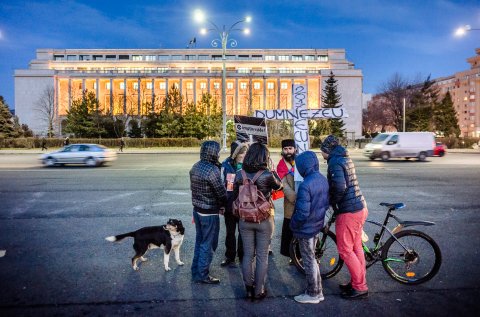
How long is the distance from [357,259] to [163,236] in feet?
8.34

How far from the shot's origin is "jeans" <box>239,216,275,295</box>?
412 centimetres

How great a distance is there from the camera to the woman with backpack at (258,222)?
4078 mm

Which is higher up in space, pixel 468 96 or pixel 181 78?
pixel 468 96

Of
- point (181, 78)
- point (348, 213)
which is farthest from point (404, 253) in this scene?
point (181, 78)

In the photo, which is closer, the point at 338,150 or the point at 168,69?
the point at 338,150

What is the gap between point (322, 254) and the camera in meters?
5.04

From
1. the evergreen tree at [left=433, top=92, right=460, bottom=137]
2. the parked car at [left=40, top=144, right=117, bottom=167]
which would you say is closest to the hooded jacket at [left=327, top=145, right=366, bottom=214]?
the parked car at [left=40, top=144, right=117, bottom=167]

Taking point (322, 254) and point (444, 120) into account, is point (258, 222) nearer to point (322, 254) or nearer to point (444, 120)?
point (322, 254)

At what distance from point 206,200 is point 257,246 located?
2.99 ft

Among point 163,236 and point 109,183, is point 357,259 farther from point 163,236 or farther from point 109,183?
point 109,183

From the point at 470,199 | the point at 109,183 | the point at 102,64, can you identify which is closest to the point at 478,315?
the point at 470,199

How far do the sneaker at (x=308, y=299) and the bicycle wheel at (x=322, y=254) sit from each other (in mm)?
717

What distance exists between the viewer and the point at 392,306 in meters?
4.08

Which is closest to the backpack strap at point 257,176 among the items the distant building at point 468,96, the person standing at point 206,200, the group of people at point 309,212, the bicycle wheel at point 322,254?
the group of people at point 309,212
